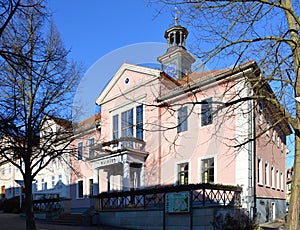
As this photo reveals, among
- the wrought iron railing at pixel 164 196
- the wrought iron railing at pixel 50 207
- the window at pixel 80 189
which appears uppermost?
the wrought iron railing at pixel 164 196

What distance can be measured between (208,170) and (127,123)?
570cm

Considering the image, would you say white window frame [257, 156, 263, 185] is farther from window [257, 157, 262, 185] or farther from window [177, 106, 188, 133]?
window [177, 106, 188, 133]

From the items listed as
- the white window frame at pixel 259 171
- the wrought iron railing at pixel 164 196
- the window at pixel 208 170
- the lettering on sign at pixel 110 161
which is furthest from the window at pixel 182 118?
the lettering on sign at pixel 110 161

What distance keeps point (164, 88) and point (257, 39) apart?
33.6 ft

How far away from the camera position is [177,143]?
1752 cm

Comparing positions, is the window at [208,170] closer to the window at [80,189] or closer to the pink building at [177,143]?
the pink building at [177,143]

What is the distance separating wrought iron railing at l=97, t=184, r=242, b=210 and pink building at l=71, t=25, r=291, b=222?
1.13 m

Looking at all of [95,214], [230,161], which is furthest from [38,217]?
[230,161]

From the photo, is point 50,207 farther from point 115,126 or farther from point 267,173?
point 267,173

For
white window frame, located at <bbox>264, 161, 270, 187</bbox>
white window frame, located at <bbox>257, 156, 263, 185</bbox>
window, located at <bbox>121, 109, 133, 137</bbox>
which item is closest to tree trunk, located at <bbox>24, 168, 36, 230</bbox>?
window, located at <bbox>121, 109, 133, 137</bbox>

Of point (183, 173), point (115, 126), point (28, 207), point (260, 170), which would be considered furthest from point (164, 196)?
point (115, 126)

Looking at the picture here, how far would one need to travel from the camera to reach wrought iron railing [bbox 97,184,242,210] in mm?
12609

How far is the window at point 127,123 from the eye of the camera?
64.0ft

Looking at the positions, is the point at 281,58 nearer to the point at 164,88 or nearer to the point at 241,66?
the point at 241,66
